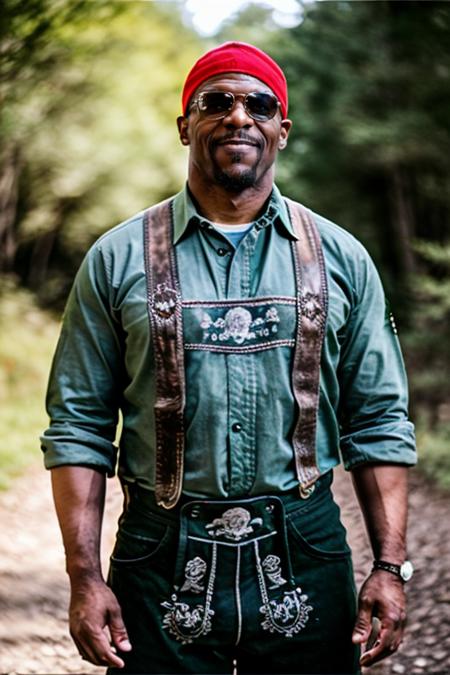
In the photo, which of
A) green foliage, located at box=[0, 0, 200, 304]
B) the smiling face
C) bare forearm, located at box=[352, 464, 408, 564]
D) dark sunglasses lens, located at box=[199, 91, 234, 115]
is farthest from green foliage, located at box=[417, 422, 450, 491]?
green foliage, located at box=[0, 0, 200, 304]

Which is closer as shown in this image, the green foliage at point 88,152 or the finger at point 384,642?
the finger at point 384,642

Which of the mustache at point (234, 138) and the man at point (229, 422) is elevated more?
the mustache at point (234, 138)

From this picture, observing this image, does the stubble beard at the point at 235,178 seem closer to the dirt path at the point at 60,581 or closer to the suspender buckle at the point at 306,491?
the suspender buckle at the point at 306,491

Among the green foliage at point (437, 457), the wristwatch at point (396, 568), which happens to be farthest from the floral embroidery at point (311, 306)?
the green foliage at point (437, 457)

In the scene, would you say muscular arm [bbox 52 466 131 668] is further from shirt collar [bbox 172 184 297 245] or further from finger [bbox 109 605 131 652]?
shirt collar [bbox 172 184 297 245]

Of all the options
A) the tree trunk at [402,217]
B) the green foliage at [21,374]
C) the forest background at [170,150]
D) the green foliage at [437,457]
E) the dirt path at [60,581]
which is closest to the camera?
the dirt path at [60,581]

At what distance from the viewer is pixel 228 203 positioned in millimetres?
2156

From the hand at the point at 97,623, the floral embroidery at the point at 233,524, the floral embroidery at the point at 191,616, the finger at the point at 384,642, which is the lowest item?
the finger at the point at 384,642

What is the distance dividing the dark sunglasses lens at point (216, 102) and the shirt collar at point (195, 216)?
213 millimetres

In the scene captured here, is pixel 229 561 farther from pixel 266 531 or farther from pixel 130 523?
pixel 130 523

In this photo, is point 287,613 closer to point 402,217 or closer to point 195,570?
point 195,570

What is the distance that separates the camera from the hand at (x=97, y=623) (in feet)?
6.50

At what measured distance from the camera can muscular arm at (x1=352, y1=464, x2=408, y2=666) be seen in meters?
2.07

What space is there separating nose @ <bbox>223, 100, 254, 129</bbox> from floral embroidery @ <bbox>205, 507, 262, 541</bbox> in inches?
38.1
